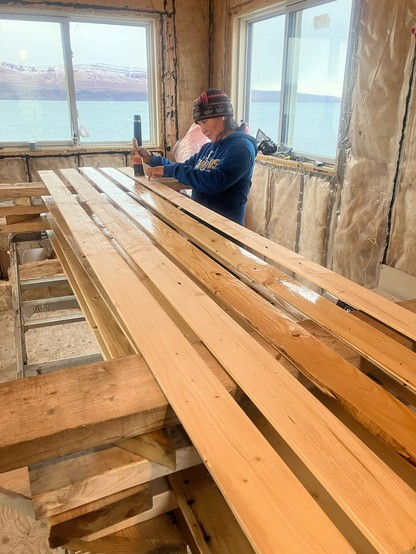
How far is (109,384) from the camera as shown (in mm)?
834

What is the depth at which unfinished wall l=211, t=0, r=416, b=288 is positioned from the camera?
245 cm

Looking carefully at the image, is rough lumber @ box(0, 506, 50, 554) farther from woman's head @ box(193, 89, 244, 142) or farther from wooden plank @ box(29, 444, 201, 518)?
woman's head @ box(193, 89, 244, 142)

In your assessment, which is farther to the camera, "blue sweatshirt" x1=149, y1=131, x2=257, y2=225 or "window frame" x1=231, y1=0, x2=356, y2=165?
"window frame" x1=231, y1=0, x2=356, y2=165

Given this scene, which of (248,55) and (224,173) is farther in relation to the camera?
(248,55)

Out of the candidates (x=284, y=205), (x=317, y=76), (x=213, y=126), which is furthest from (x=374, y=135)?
(x=284, y=205)

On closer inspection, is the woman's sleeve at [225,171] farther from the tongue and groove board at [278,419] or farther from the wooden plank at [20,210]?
the tongue and groove board at [278,419]

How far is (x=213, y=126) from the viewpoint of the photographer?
2.50 meters

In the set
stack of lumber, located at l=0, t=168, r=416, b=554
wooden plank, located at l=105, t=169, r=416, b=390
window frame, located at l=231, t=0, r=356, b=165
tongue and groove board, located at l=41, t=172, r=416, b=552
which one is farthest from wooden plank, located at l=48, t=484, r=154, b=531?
window frame, located at l=231, t=0, r=356, b=165

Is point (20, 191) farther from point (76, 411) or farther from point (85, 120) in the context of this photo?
point (85, 120)

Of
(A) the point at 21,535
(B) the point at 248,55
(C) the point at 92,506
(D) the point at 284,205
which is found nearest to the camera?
(C) the point at 92,506

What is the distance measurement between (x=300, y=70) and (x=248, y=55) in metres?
1.06

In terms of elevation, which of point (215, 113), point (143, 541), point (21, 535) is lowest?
point (21, 535)

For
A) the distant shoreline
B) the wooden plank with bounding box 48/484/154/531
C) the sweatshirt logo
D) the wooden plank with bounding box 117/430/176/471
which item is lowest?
the wooden plank with bounding box 48/484/154/531

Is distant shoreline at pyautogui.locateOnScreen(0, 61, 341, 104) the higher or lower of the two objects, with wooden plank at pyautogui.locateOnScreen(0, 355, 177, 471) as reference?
higher
